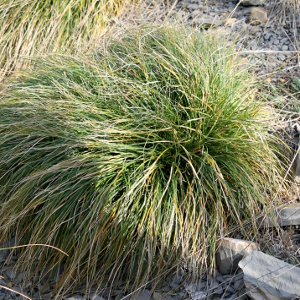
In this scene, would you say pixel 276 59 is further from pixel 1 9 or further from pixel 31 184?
pixel 1 9

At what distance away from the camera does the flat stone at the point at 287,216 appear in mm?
2271

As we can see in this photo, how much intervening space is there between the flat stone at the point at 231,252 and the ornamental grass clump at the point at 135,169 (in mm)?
61

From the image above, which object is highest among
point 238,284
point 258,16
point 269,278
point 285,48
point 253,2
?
point 253,2

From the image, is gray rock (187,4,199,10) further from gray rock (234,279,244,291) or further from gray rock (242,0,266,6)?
gray rock (234,279,244,291)

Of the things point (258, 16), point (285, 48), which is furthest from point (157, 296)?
point (258, 16)

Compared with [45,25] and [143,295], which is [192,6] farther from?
[143,295]

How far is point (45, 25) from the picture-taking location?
12.6 ft

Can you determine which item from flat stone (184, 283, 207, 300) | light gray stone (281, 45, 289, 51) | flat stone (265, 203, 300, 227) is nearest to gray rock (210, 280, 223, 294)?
flat stone (184, 283, 207, 300)

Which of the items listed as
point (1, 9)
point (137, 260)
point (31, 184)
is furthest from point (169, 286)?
point (1, 9)

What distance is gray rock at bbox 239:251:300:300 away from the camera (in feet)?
5.91

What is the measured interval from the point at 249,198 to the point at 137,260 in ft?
2.31

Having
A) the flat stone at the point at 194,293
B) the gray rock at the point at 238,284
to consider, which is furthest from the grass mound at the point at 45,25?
the gray rock at the point at 238,284

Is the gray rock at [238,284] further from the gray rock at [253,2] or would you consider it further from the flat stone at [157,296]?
the gray rock at [253,2]

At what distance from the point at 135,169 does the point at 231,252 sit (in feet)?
2.21
